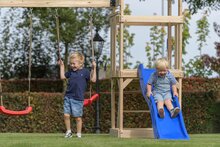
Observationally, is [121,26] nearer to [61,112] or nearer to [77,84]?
[77,84]

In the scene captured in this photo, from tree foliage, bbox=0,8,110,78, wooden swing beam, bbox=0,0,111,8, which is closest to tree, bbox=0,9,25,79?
tree foliage, bbox=0,8,110,78

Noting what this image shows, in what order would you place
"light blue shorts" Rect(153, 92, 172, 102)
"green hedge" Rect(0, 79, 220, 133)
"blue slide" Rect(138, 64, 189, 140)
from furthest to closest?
"green hedge" Rect(0, 79, 220, 133) < "light blue shorts" Rect(153, 92, 172, 102) < "blue slide" Rect(138, 64, 189, 140)

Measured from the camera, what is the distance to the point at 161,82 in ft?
51.0

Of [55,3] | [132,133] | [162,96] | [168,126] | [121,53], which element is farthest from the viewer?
[55,3]

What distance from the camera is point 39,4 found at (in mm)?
16797

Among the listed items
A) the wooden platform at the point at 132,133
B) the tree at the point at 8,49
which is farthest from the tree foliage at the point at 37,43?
the wooden platform at the point at 132,133

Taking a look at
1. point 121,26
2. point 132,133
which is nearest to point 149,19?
point 121,26

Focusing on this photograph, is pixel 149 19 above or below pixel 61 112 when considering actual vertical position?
above

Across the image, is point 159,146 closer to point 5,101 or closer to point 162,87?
point 162,87

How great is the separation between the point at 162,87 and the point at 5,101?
8519mm

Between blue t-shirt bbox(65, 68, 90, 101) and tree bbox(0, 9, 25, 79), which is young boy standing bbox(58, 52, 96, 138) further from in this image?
tree bbox(0, 9, 25, 79)

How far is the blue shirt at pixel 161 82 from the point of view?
1553 cm

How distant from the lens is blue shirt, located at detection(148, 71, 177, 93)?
15.5m

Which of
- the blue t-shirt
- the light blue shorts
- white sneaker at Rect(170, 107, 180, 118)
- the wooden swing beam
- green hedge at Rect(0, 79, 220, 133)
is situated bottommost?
green hedge at Rect(0, 79, 220, 133)
